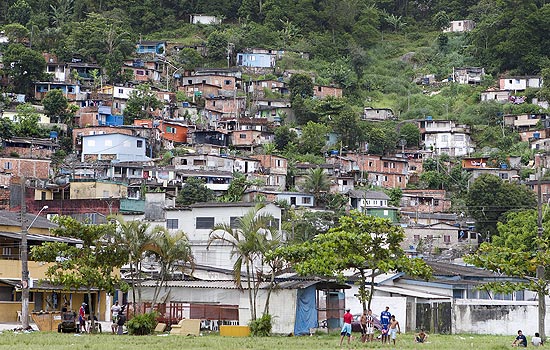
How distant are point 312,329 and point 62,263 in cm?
875

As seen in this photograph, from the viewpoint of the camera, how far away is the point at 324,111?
102438 millimetres

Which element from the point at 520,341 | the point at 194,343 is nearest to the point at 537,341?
the point at 520,341

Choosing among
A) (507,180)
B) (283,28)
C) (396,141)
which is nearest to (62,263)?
(507,180)

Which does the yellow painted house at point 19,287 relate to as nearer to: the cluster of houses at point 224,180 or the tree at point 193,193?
the cluster of houses at point 224,180

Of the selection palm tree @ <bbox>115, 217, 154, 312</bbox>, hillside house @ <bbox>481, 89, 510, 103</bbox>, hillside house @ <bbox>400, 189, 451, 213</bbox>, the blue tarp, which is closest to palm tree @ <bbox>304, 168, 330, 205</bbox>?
hillside house @ <bbox>400, 189, 451, 213</bbox>

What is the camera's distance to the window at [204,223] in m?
55.3

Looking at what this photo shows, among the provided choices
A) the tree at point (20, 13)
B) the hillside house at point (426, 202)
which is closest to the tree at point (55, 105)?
the hillside house at point (426, 202)

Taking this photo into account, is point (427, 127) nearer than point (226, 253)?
No

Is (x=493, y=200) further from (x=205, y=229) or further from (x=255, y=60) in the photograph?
(x=255, y=60)

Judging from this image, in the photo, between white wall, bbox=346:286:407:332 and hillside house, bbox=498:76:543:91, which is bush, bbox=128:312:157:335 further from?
hillside house, bbox=498:76:543:91

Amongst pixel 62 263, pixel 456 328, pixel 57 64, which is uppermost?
pixel 57 64

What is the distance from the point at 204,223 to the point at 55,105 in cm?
3896

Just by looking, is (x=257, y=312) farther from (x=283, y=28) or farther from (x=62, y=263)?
(x=283, y=28)

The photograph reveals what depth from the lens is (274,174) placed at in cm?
8794
